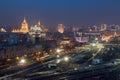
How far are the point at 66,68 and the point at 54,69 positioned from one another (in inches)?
28.4

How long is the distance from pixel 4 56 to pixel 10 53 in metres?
1.21

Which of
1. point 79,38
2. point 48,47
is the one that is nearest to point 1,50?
point 48,47

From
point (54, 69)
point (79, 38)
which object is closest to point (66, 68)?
point (54, 69)

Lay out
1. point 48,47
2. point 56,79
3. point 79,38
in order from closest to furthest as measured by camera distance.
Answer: point 56,79, point 48,47, point 79,38

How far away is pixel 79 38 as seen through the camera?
213ft

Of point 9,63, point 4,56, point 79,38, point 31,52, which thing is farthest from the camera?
point 79,38

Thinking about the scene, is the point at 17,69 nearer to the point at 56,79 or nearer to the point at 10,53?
the point at 56,79

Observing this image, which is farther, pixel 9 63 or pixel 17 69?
pixel 9 63

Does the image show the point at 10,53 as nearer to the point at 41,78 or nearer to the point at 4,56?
the point at 4,56

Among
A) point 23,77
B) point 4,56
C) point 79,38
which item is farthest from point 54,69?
point 79,38

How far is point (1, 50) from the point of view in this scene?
30.1 metres

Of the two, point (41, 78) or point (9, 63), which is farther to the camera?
point (9, 63)

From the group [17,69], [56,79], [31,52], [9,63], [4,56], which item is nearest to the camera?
[56,79]

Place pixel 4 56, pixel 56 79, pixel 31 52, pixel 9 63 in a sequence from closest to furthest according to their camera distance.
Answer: pixel 56 79 → pixel 9 63 → pixel 4 56 → pixel 31 52
